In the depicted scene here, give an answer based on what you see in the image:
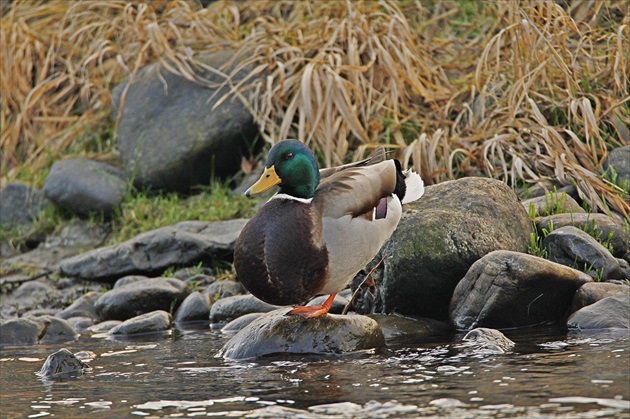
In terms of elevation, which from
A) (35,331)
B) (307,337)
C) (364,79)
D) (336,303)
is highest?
(364,79)

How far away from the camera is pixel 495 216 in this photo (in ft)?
18.1

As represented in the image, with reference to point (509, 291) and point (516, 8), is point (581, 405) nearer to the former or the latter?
point (509, 291)

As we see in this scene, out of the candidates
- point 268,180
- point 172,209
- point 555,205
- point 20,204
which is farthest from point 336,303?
point 20,204

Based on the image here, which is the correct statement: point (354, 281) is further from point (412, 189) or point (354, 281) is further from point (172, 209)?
point (172, 209)

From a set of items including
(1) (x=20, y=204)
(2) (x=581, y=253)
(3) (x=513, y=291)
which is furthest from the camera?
(1) (x=20, y=204)

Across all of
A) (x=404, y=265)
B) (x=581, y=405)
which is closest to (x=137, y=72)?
(x=404, y=265)

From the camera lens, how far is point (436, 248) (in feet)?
17.3

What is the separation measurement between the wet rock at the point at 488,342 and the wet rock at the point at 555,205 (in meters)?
1.62

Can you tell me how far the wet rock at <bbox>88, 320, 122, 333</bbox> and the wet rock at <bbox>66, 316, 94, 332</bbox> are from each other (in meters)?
0.05

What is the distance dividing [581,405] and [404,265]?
216cm

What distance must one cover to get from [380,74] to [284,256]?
3669 millimetres

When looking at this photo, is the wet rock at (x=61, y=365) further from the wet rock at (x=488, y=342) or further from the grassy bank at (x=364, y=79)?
the grassy bank at (x=364, y=79)

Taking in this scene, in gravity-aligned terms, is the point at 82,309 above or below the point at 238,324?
below

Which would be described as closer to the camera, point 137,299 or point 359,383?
point 359,383
